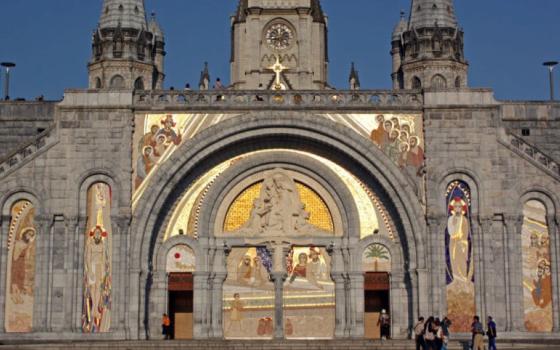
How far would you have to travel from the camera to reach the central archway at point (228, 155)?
1521 inches

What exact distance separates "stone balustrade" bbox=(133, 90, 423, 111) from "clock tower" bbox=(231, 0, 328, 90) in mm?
30170

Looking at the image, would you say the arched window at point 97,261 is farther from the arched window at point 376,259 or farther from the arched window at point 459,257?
the arched window at point 459,257

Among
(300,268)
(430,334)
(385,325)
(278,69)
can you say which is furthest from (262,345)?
(278,69)

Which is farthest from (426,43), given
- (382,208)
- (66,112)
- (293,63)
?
(66,112)

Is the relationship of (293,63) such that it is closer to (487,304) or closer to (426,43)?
(426,43)

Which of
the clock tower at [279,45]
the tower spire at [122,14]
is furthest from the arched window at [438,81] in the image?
the tower spire at [122,14]

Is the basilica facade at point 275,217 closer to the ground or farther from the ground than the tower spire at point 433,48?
closer to the ground

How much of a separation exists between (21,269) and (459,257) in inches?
652

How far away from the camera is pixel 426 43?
2473 inches

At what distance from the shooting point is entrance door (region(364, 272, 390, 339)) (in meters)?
39.9

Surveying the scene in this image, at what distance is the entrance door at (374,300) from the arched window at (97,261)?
1000cm

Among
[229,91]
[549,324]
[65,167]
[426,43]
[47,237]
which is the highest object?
[426,43]

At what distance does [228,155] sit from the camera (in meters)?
40.2

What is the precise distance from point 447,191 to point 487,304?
4.52 meters
